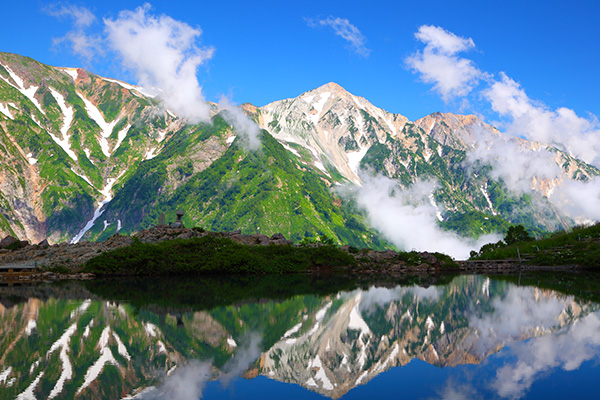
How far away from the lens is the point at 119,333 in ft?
65.1

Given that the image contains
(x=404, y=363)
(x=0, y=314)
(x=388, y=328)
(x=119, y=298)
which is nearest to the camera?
(x=404, y=363)

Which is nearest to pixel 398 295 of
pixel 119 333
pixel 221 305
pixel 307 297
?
pixel 307 297

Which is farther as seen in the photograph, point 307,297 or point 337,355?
point 307,297

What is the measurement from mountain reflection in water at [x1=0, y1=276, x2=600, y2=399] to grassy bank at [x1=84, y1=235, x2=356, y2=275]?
21243 millimetres

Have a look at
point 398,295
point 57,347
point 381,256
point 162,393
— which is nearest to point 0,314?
point 57,347

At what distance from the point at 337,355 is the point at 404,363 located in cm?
A: 217

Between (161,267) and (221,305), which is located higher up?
(161,267)

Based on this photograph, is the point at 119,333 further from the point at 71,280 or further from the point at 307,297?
the point at 71,280

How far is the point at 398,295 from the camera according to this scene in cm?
3475

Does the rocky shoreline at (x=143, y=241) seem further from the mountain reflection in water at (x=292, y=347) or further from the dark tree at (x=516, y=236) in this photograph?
the mountain reflection in water at (x=292, y=347)

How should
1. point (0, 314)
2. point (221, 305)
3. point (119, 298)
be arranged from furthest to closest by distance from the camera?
point (119, 298) → point (221, 305) → point (0, 314)

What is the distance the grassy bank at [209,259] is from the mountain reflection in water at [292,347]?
21.2 meters

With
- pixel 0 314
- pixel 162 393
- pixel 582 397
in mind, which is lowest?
pixel 582 397

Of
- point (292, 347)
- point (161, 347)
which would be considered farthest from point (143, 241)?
point (292, 347)
